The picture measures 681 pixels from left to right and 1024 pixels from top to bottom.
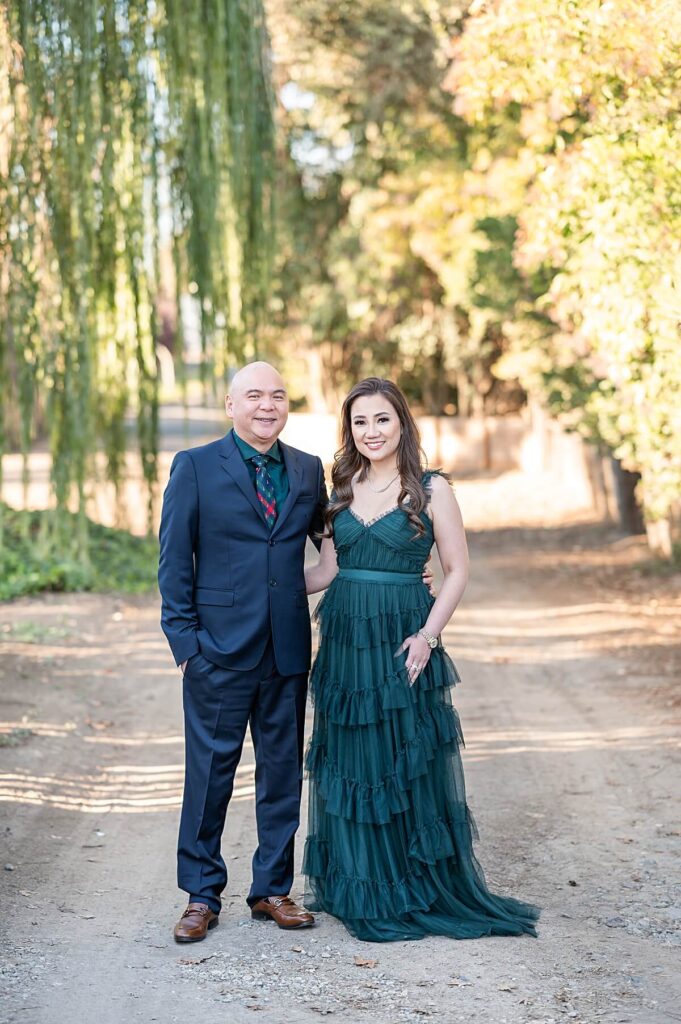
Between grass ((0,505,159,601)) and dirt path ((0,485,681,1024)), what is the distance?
1.72 feet

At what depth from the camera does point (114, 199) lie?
10.5m

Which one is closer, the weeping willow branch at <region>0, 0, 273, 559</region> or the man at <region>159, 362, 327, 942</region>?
the man at <region>159, 362, 327, 942</region>

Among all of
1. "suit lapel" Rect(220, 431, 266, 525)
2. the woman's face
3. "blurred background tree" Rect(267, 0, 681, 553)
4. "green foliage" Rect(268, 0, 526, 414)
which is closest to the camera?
"suit lapel" Rect(220, 431, 266, 525)

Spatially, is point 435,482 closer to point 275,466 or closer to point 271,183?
point 275,466

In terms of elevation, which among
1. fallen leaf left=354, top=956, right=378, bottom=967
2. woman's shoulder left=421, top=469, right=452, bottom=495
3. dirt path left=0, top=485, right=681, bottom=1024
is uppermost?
woman's shoulder left=421, top=469, right=452, bottom=495

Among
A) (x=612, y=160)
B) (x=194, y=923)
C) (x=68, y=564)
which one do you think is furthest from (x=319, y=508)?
(x=68, y=564)

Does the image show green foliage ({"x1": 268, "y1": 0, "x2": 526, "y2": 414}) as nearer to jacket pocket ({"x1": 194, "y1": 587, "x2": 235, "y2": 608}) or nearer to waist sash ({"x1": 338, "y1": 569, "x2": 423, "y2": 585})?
waist sash ({"x1": 338, "y1": 569, "x2": 423, "y2": 585})

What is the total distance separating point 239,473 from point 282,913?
1560 mm

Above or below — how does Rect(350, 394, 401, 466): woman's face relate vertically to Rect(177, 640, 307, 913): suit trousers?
above

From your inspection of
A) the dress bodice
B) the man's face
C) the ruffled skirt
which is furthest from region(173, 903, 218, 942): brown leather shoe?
the man's face

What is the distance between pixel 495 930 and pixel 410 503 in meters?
1.51

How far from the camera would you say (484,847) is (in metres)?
5.69

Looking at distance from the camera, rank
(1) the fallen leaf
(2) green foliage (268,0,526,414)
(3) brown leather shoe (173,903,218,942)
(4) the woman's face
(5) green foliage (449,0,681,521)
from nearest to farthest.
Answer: (1) the fallen leaf → (3) brown leather shoe (173,903,218,942) → (4) the woman's face → (5) green foliage (449,0,681,521) → (2) green foliage (268,0,526,414)

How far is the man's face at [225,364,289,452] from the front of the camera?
15.0 ft
